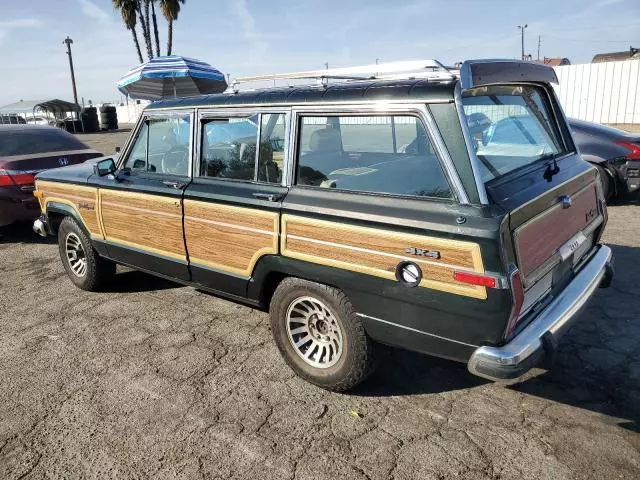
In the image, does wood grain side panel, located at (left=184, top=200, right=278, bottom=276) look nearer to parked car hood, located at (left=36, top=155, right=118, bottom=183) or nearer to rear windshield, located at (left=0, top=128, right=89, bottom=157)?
parked car hood, located at (left=36, top=155, right=118, bottom=183)

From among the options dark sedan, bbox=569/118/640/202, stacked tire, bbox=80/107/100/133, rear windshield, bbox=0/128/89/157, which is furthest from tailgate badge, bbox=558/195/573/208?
stacked tire, bbox=80/107/100/133

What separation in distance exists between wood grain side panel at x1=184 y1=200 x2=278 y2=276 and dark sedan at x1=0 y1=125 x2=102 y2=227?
4435mm

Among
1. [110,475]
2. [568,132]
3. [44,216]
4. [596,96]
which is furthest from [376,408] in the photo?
[596,96]

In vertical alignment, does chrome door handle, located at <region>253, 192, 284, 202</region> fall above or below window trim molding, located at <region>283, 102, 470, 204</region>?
below

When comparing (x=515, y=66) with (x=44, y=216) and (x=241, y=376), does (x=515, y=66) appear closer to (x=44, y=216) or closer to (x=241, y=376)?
(x=241, y=376)

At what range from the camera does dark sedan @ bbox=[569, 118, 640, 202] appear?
7.11 meters

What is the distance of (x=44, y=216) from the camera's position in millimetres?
5344

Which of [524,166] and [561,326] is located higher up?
[524,166]

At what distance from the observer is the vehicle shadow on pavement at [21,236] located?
743 centimetres

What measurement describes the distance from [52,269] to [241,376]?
12.3 ft

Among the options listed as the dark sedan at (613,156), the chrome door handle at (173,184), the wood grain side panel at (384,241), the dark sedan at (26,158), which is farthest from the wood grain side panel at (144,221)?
the dark sedan at (613,156)

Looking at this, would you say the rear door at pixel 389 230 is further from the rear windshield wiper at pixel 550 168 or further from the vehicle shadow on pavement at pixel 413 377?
the rear windshield wiper at pixel 550 168

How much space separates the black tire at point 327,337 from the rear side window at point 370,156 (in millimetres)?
668

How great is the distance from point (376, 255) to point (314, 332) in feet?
2.70
